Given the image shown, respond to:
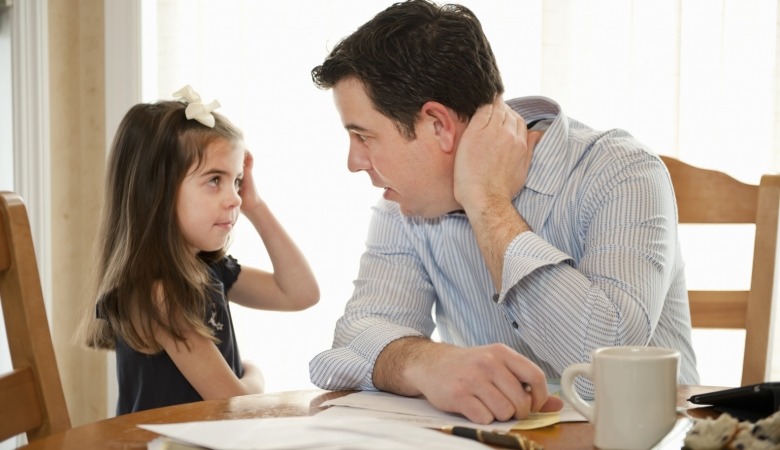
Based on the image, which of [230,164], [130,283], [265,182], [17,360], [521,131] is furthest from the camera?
[265,182]

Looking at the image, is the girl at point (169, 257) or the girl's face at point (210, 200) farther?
the girl's face at point (210, 200)

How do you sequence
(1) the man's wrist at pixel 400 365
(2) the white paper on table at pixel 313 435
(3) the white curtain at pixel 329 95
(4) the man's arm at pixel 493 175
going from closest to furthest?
(2) the white paper on table at pixel 313 435 → (1) the man's wrist at pixel 400 365 → (4) the man's arm at pixel 493 175 → (3) the white curtain at pixel 329 95

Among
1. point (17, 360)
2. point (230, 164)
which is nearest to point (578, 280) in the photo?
point (17, 360)

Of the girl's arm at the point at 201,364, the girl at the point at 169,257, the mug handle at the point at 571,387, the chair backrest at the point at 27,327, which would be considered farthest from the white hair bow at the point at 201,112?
the mug handle at the point at 571,387

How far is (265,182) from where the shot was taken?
251cm

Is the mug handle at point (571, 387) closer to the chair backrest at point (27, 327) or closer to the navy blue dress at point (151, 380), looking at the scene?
the chair backrest at point (27, 327)

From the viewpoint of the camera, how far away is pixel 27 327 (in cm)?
108

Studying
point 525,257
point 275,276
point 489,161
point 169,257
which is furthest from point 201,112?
point 525,257

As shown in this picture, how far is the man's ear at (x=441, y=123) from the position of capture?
1.36 metres

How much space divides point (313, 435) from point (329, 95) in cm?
180

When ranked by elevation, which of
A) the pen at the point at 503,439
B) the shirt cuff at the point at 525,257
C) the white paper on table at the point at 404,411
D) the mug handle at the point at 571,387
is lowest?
the white paper on table at the point at 404,411

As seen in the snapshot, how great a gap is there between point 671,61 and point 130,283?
1.44 metres

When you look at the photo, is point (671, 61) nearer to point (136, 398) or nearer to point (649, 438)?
point (136, 398)

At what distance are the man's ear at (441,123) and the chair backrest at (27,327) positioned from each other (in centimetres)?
59
